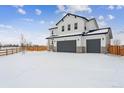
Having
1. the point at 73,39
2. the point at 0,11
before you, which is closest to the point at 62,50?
the point at 73,39

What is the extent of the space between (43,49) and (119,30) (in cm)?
1262

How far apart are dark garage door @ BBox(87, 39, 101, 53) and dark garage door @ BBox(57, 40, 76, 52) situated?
230cm

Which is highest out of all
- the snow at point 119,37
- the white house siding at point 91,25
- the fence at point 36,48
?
the white house siding at point 91,25

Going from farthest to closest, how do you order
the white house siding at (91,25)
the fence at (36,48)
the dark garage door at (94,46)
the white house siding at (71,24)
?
the fence at (36,48)
the white house siding at (91,25)
the white house siding at (71,24)
the dark garage door at (94,46)

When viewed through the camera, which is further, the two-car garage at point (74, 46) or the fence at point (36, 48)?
the fence at point (36, 48)

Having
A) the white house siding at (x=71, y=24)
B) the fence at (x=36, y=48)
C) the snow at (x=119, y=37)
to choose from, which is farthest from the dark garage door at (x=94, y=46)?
the fence at (x=36, y=48)

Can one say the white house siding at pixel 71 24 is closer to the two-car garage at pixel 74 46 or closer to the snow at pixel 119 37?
the two-car garage at pixel 74 46

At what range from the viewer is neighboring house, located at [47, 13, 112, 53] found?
18.9 m

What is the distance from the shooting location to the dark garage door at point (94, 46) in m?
19.0

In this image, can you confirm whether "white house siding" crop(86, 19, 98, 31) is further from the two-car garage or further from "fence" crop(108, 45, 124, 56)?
"fence" crop(108, 45, 124, 56)

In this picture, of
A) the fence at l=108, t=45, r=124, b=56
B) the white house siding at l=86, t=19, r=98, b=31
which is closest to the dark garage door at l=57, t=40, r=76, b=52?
the white house siding at l=86, t=19, r=98, b=31

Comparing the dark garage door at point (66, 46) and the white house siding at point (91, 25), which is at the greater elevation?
the white house siding at point (91, 25)

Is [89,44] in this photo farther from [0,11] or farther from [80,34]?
[0,11]

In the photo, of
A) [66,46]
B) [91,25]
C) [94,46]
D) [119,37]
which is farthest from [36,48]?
[119,37]
